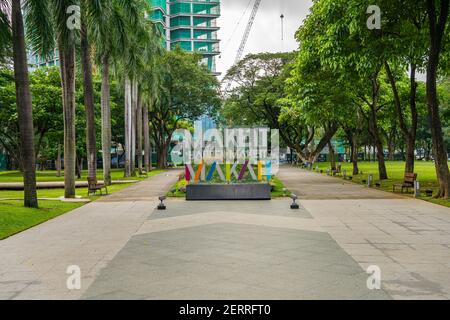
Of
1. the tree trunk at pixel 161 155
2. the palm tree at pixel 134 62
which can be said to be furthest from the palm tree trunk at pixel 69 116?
the tree trunk at pixel 161 155

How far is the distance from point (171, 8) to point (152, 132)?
70972 millimetres

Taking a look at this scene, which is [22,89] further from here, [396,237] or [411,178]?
[411,178]

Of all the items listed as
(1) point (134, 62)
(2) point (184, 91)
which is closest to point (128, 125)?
(1) point (134, 62)

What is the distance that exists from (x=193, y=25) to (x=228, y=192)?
112232 millimetres

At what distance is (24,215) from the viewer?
1477cm

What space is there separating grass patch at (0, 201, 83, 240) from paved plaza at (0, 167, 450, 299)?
0.60 meters

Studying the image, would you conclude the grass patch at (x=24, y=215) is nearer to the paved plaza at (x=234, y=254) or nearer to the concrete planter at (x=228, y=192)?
the paved plaza at (x=234, y=254)

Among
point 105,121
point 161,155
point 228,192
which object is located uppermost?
point 105,121

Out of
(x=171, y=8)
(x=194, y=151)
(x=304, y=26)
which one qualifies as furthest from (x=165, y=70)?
(x=171, y=8)

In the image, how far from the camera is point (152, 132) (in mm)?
66312

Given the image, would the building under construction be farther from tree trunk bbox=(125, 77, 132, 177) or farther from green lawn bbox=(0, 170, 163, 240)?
green lawn bbox=(0, 170, 163, 240)

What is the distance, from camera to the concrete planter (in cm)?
2008

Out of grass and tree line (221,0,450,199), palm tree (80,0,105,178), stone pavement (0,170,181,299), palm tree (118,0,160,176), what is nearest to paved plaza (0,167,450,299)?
stone pavement (0,170,181,299)
